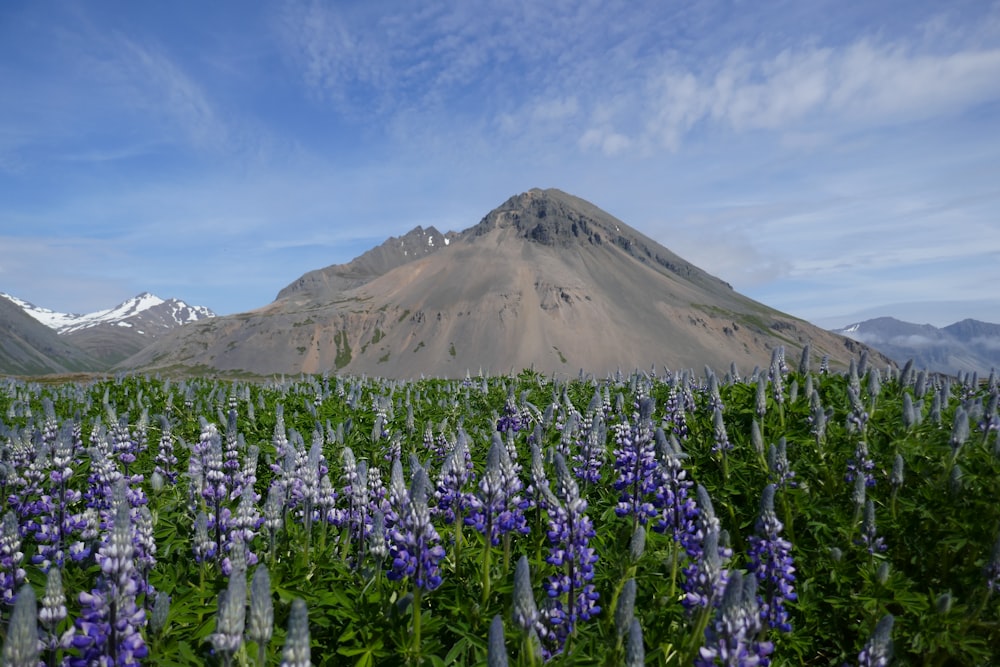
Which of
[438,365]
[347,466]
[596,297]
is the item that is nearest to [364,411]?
[347,466]

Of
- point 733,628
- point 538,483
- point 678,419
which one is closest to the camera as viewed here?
point 733,628

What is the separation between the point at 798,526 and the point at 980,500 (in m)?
1.56

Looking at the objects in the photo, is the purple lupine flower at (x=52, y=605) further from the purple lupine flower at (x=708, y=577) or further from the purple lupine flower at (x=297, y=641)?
the purple lupine flower at (x=708, y=577)

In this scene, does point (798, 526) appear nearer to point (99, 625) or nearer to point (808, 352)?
point (808, 352)

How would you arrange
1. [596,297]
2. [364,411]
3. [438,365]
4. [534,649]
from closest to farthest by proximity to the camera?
[534,649] → [364,411] → [438,365] → [596,297]

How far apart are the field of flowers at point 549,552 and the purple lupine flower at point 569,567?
2 centimetres

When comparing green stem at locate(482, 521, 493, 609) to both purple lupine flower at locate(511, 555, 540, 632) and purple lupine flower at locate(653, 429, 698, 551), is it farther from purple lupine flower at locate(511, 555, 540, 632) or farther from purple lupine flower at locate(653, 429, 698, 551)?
purple lupine flower at locate(653, 429, 698, 551)

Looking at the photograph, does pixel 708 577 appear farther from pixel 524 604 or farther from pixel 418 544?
pixel 418 544

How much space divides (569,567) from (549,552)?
124 cm

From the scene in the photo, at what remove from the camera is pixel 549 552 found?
506 cm

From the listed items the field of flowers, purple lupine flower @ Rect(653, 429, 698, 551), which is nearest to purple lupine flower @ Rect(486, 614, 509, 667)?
the field of flowers

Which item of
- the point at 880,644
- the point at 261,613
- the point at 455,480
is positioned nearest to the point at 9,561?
the point at 261,613

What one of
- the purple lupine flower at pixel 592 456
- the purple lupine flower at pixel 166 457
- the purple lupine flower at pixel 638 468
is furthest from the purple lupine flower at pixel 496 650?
the purple lupine flower at pixel 166 457

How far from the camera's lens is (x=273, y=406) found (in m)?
12.5
